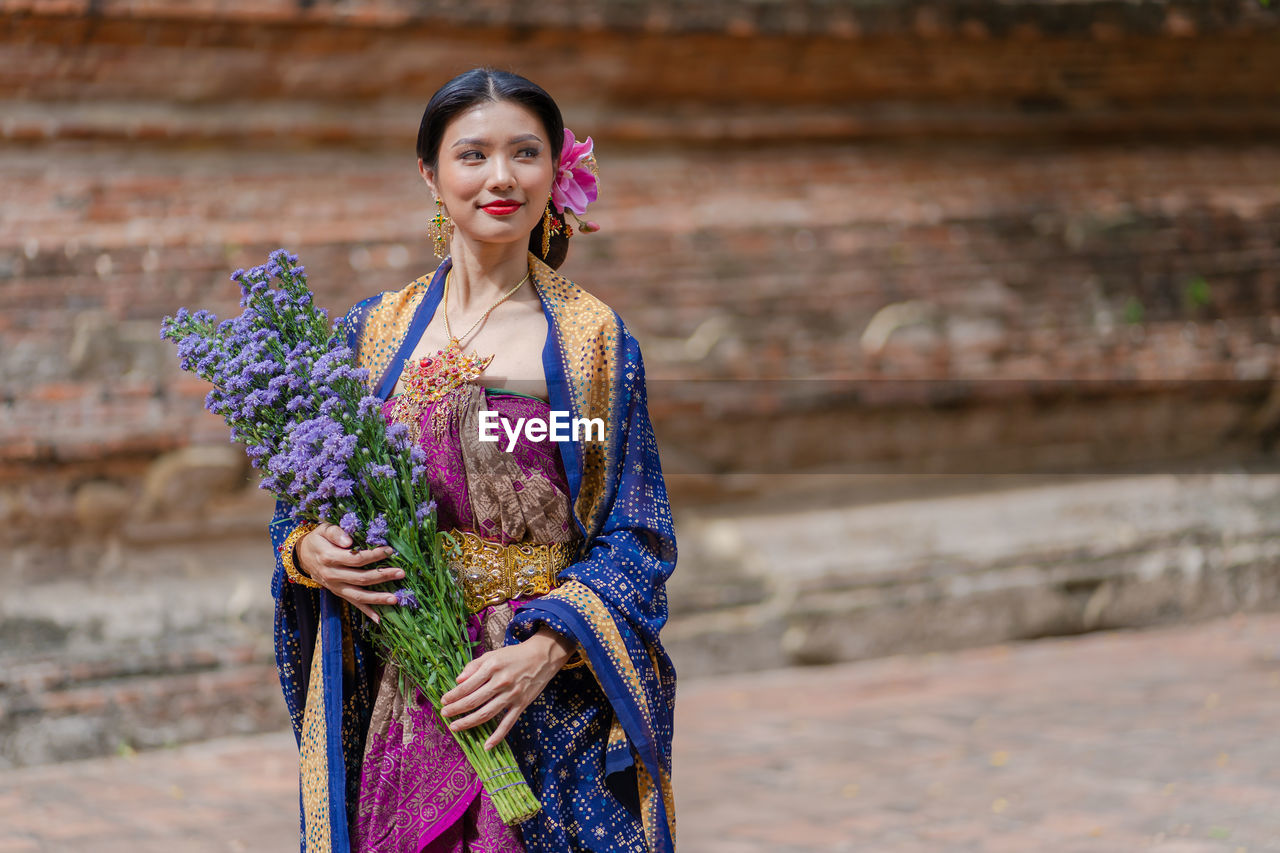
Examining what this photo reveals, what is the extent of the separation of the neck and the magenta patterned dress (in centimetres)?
20

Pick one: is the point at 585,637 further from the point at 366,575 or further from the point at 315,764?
the point at 315,764

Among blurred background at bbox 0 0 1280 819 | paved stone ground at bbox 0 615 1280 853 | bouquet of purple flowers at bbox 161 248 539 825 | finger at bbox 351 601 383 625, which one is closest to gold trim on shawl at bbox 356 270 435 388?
bouquet of purple flowers at bbox 161 248 539 825

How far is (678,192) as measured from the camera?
6621 mm

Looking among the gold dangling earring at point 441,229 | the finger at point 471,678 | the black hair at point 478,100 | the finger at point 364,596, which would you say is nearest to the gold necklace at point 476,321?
the gold dangling earring at point 441,229

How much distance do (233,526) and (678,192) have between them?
2.73 meters

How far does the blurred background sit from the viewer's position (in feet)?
18.1

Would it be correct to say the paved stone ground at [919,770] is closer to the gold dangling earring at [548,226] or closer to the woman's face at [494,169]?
the gold dangling earring at [548,226]

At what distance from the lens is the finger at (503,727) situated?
2.10 m

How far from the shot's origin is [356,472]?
210cm

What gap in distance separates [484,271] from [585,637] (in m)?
0.68

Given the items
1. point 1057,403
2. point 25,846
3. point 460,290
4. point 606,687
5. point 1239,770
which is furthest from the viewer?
point 1057,403

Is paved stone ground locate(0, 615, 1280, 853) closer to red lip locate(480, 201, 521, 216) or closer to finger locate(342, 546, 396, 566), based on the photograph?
finger locate(342, 546, 396, 566)

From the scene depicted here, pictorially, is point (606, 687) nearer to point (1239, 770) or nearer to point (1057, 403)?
point (1239, 770)

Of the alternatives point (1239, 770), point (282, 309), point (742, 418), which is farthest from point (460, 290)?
point (742, 418)
